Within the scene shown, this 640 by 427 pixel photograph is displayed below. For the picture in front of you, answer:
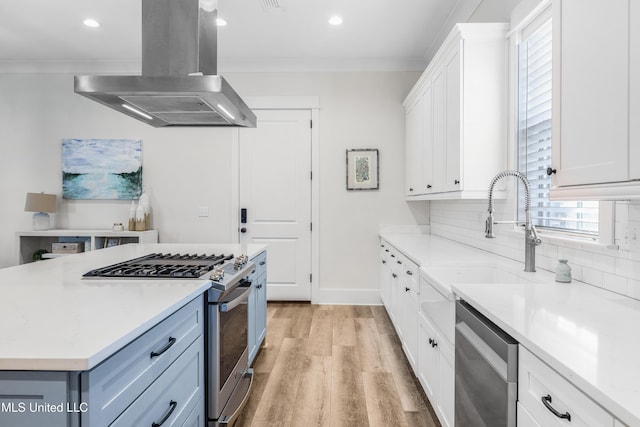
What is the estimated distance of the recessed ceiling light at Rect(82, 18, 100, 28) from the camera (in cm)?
349

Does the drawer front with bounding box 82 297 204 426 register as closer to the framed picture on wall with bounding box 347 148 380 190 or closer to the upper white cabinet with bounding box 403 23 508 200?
the upper white cabinet with bounding box 403 23 508 200

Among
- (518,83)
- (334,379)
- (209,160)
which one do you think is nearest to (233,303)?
(334,379)

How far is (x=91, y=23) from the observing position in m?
3.54

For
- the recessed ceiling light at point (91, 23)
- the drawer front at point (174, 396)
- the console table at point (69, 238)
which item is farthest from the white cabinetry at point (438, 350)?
the recessed ceiling light at point (91, 23)

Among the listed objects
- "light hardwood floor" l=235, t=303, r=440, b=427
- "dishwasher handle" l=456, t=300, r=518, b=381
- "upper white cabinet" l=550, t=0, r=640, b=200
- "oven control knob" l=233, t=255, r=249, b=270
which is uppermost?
"upper white cabinet" l=550, t=0, r=640, b=200

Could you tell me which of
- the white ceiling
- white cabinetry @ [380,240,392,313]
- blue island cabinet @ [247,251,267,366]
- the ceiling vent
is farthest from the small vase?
the ceiling vent

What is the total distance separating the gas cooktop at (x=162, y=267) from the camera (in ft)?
5.54

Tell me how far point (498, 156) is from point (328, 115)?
2.42 metres

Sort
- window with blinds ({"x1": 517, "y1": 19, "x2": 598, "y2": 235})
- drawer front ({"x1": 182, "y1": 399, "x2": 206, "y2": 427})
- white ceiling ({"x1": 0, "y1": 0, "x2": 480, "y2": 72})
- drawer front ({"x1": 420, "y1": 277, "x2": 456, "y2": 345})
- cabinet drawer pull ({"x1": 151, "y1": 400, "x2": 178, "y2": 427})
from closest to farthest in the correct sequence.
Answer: cabinet drawer pull ({"x1": 151, "y1": 400, "x2": 178, "y2": 427}) → drawer front ({"x1": 182, "y1": 399, "x2": 206, "y2": 427}) → drawer front ({"x1": 420, "y1": 277, "x2": 456, "y2": 345}) → window with blinds ({"x1": 517, "y1": 19, "x2": 598, "y2": 235}) → white ceiling ({"x1": 0, "y1": 0, "x2": 480, "y2": 72})

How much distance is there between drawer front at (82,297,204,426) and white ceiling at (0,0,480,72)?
9.31ft

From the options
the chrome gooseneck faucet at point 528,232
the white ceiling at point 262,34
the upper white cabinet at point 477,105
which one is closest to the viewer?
the chrome gooseneck faucet at point 528,232

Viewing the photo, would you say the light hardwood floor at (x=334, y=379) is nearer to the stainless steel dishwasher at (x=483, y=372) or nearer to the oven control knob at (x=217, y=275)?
the stainless steel dishwasher at (x=483, y=372)

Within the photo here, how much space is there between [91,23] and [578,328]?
4.40m

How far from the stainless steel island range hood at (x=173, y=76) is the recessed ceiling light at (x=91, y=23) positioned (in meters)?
1.94
